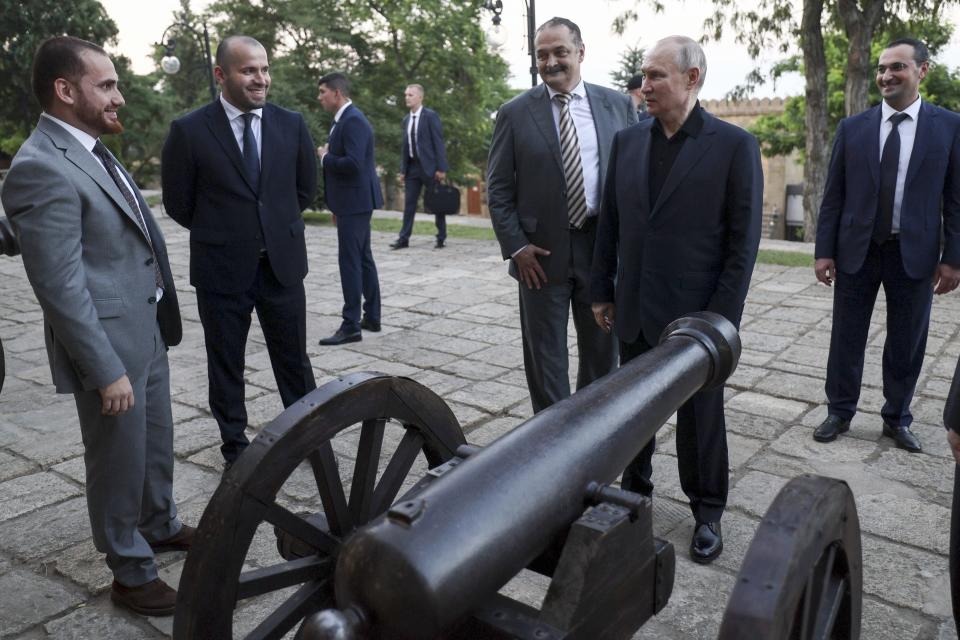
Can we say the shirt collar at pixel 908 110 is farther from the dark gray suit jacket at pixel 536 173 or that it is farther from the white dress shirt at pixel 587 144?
the white dress shirt at pixel 587 144

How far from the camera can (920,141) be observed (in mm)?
4207

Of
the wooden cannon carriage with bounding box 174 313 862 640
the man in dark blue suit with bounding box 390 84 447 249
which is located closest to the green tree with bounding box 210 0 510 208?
the man in dark blue suit with bounding box 390 84 447 249

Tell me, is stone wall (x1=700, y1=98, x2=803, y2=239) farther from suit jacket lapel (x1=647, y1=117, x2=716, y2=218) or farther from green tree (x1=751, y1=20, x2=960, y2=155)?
suit jacket lapel (x1=647, y1=117, x2=716, y2=218)

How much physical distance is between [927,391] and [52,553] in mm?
4837

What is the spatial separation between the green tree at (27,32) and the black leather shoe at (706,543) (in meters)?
27.1

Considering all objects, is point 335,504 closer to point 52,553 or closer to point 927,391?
point 52,553

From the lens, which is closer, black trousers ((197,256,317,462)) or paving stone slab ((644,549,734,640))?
paving stone slab ((644,549,734,640))

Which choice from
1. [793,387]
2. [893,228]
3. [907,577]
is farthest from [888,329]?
[907,577]

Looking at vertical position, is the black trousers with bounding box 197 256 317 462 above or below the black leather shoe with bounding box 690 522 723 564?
above

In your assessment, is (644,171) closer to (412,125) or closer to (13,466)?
(13,466)

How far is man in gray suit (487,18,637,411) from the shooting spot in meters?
3.81

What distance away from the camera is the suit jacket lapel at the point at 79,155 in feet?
8.53

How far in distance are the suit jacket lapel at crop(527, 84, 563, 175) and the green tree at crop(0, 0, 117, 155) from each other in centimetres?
2578

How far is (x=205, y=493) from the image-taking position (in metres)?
3.84
